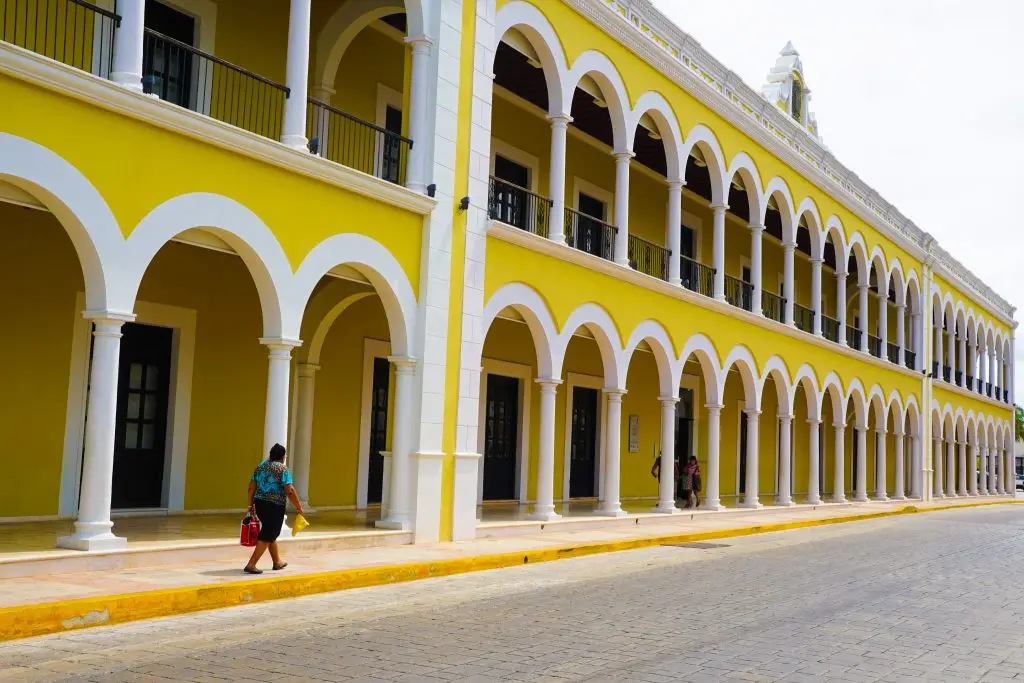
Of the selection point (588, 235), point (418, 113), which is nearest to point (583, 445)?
point (588, 235)

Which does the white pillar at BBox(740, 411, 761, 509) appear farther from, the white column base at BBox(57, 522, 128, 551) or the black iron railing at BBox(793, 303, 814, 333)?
the white column base at BBox(57, 522, 128, 551)

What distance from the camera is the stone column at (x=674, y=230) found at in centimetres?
1983

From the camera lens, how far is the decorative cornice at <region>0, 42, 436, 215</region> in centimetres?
897

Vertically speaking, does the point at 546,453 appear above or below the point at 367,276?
below

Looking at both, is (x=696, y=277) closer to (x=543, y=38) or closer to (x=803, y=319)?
(x=543, y=38)

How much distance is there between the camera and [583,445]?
22.7 meters

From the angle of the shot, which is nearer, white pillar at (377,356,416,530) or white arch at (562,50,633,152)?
white pillar at (377,356,416,530)

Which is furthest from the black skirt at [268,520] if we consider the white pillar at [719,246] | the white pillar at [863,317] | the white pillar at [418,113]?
the white pillar at [863,317]

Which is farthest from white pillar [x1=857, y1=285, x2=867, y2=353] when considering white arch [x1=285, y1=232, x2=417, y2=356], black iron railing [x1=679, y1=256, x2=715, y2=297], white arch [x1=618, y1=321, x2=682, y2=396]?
white arch [x1=285, y1=232, x2=417, y2=356]

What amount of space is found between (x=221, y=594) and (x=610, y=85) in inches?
459

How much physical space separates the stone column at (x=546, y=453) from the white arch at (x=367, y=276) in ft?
10.8

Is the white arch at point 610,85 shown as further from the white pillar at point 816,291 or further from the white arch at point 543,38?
the white pillar at point 816,291

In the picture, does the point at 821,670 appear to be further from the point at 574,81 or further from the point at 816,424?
the point at 816,424

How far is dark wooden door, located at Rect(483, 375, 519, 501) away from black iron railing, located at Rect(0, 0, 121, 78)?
9587 mm
